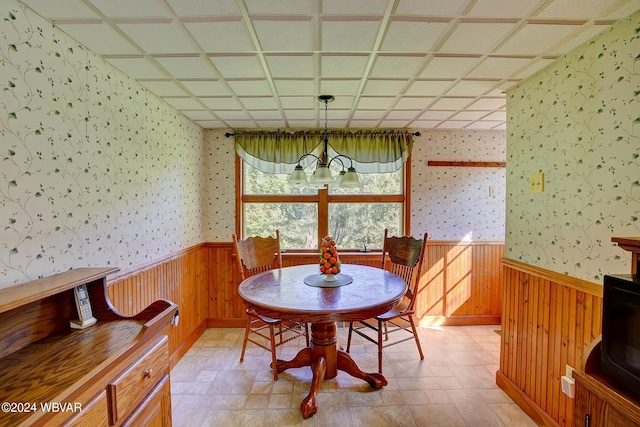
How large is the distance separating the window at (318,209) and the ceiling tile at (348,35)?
75.5 inches

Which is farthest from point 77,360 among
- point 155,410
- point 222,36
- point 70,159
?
point 222,36

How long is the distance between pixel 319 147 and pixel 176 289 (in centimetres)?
214

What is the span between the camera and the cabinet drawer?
1037mm

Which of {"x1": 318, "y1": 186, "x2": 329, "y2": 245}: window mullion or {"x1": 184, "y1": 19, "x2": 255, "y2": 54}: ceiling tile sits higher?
{"x1": 184, "y1": 19, "x2": 255, "y2": 54}: ceiling tile

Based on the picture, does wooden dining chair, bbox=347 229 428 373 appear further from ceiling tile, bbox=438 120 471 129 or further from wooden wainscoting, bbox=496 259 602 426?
ceiling tile, bbox=438 120 471 129

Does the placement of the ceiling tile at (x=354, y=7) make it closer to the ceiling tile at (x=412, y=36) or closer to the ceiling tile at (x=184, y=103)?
the ceiling tile at (x=412, y=36)

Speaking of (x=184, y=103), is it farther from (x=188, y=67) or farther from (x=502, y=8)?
(x=502, y=8)

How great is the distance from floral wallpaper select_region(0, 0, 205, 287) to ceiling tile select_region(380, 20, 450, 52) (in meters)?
1.74

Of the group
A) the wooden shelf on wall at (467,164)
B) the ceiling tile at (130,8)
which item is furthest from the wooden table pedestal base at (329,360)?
the wooden shelf on wall at (467,164)

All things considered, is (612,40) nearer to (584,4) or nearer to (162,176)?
(584,4)

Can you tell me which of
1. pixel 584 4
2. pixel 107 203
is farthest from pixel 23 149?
pixel 584 4

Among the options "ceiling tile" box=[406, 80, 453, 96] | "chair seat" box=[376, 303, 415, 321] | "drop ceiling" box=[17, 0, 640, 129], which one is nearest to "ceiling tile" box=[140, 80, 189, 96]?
"drop ceiling" box=[17, 0, 640, 129]

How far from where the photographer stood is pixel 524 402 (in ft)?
6.49

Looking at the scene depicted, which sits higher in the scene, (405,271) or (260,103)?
(260,103)
